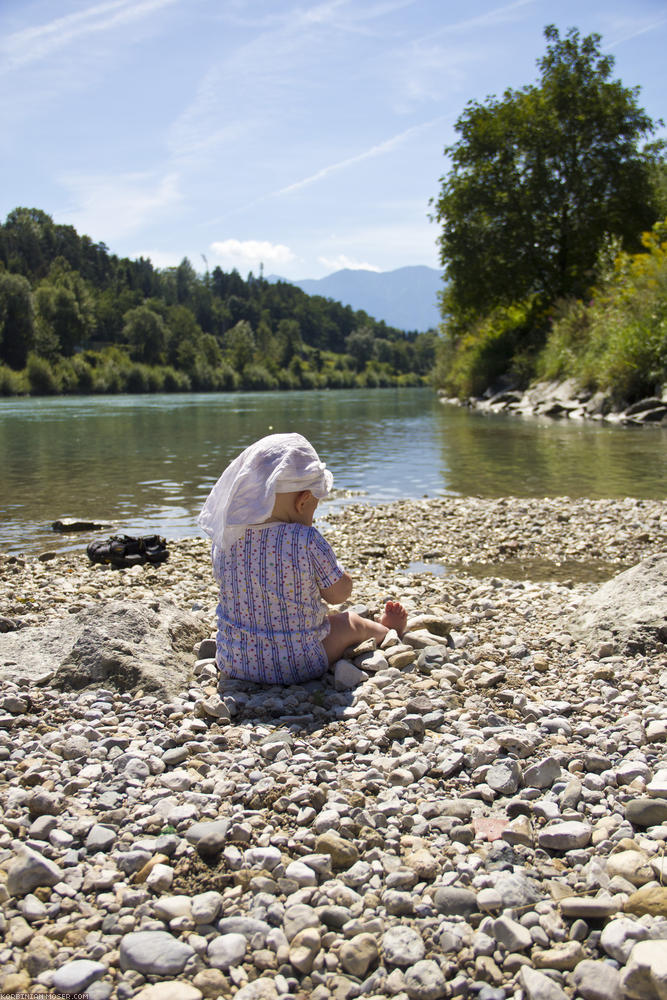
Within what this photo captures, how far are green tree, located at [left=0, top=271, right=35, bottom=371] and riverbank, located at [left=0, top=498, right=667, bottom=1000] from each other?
10300 centimetres

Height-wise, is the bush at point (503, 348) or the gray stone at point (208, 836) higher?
the bush at point (503, 348)

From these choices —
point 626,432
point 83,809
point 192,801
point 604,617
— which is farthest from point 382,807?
point 626,432

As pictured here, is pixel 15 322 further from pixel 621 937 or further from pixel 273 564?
pixel 621 937

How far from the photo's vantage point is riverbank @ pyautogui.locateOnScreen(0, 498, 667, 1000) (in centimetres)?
237

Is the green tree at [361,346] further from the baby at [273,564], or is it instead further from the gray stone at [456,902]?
the gray stone at [456,902]

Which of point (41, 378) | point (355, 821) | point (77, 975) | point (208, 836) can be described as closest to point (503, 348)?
point (355, 821)

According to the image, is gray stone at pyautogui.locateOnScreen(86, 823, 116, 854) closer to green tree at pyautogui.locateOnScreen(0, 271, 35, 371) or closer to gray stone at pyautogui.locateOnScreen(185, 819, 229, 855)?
gray stone at pyautogui.locateOnScreen(185, 819, 229, 855)

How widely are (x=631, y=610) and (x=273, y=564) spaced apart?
7.87 feet

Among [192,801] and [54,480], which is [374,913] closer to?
[192,801]

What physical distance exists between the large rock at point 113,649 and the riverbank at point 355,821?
33 mm

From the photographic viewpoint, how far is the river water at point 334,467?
1250 centimetres

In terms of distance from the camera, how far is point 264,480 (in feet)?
14.8

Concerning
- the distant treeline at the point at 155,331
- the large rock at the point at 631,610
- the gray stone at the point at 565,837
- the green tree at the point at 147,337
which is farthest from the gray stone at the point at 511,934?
the green tree at the point at 147,337

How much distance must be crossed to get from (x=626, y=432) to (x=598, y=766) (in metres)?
20.0
